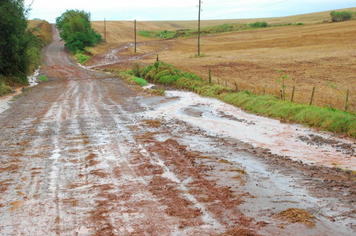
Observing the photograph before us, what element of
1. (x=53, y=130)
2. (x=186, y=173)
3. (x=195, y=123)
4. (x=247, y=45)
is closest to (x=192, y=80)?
(x=195, y=123)

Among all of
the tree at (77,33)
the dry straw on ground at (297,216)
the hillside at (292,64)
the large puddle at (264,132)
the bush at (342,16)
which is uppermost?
the bush at (342,16)

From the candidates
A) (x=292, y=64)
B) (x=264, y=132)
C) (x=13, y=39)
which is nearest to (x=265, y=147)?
(x=264, y=132)

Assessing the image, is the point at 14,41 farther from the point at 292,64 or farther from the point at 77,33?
the point at 77,33

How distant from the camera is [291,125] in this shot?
14.3 metres

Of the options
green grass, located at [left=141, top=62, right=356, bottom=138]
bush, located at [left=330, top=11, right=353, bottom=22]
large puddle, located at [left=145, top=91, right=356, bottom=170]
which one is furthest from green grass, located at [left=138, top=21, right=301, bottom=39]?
large puddle, located at [left=145, top=91, right=356, bottom=170]

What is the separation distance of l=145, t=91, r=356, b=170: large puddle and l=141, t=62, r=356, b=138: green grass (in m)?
0.45

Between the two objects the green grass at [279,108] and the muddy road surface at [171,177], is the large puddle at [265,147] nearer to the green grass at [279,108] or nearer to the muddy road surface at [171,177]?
the muddy road surface at [171,177]

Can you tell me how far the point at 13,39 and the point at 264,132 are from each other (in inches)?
843

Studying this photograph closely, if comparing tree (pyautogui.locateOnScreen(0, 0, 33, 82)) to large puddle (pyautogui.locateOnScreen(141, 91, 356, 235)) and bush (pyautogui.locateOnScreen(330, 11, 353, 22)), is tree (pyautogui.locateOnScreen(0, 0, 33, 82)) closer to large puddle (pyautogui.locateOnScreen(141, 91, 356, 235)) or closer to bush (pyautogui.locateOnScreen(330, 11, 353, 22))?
large puddle (pyautogui.locateOnScreen(141, 91, 356, 235))

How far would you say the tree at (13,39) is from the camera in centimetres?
2736

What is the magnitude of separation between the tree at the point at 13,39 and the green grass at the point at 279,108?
1146cm

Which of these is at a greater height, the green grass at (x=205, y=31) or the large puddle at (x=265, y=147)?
the green grass at (x=205, y=31)

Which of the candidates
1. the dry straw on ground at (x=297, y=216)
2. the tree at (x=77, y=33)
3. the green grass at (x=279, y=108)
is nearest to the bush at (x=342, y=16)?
the tree at (x=77, y=33)

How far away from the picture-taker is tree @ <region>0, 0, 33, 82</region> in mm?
27359
